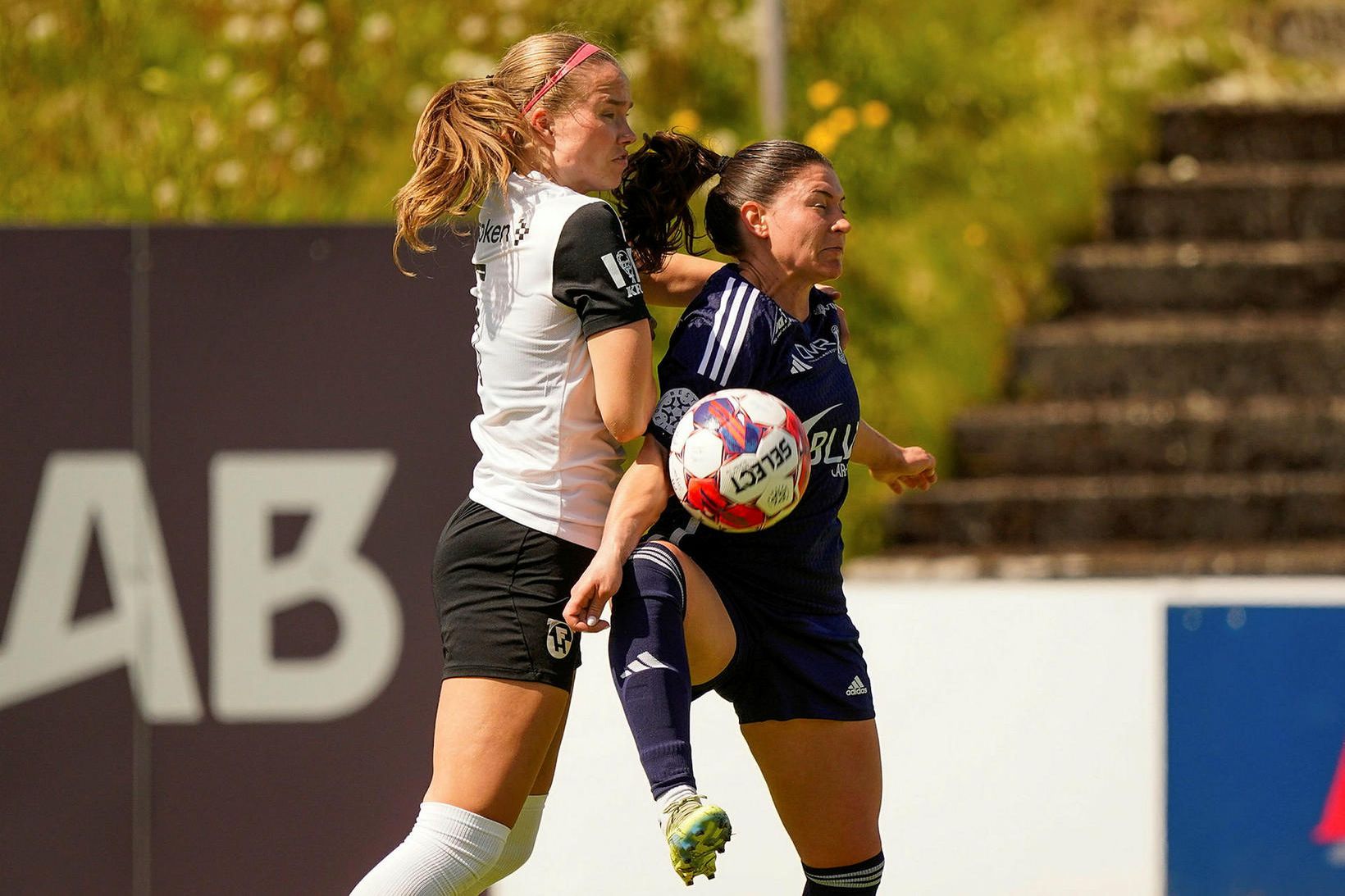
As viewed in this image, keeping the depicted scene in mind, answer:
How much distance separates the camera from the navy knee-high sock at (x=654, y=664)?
2781 mm

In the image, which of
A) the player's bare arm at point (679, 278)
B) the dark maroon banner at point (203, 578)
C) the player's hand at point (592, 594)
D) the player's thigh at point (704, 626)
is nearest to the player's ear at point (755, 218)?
the player's bare arm at point (679, 278)

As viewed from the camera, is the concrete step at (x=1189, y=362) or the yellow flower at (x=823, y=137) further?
the concrete step at (x=1189, y=362)

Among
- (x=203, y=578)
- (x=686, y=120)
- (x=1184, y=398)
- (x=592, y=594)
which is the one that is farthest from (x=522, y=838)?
(x=1184, y=398)

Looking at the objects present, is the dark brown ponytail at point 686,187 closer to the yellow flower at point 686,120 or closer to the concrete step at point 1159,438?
the yellow flower at point 686,120

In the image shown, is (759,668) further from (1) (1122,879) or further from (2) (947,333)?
(2) (947,333)

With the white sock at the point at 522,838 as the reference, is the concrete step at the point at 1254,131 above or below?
above

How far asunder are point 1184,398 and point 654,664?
489 cm

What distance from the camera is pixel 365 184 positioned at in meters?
7.23

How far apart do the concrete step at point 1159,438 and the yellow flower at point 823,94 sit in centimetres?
138

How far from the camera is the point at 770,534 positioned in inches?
122

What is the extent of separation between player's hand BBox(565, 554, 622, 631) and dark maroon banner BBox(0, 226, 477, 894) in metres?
1.94

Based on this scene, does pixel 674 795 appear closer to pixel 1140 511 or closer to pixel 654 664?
pixel 654 664

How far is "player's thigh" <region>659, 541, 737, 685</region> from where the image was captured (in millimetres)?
2949

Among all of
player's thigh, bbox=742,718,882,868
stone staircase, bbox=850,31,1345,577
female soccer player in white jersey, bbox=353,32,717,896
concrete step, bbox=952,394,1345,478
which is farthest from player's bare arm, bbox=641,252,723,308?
concrete step, bbox=952,394,1345,478
